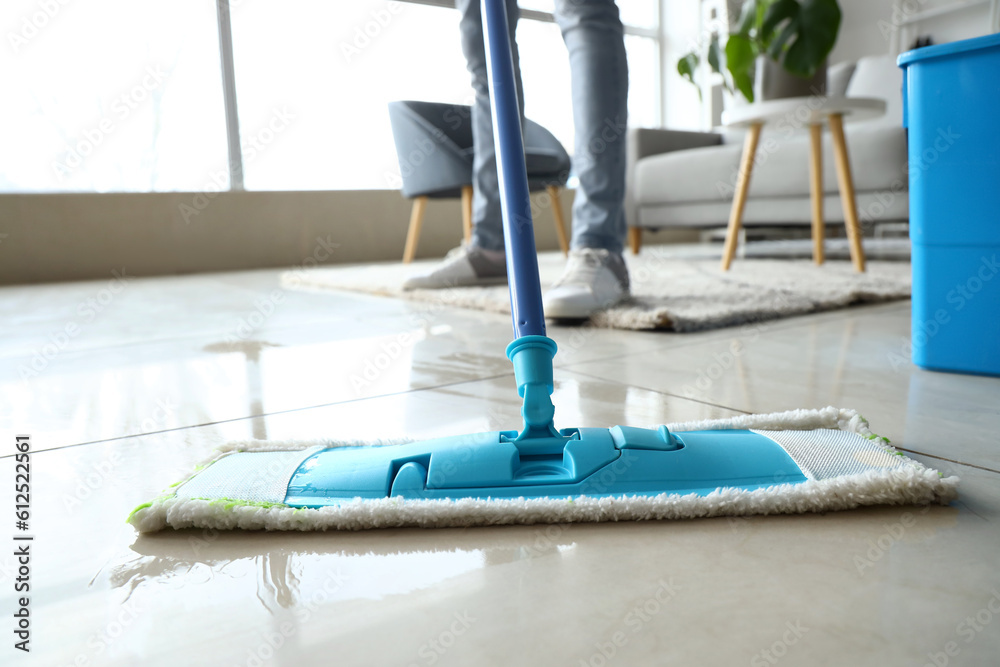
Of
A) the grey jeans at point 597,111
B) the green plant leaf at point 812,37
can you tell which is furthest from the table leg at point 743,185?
the grey jeans at point 597,111

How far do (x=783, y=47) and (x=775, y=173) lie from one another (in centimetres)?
74

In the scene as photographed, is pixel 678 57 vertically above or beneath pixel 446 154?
above

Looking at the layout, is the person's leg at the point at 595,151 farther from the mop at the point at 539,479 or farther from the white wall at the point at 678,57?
the white wall at the point at 678,57

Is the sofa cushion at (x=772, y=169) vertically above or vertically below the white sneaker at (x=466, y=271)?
above

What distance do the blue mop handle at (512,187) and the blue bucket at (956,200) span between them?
0.46 m

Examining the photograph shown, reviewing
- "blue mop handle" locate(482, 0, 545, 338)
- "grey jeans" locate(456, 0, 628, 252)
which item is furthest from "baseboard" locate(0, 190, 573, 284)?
A: "blue mop handle" locate(482, 0, 545, 338)

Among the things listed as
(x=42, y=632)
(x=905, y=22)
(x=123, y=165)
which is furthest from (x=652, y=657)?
(x=905, y=22)

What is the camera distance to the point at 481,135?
62.0 inches

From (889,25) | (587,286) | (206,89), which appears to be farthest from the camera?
(889,25)

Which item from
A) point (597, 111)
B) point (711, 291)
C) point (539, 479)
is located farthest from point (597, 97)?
point (539, 479)

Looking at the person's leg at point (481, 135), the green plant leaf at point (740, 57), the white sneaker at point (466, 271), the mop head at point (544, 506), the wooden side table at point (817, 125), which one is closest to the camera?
the mop head at point (544, 506)

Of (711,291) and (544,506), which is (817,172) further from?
(544,506)

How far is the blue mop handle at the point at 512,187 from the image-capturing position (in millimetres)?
500

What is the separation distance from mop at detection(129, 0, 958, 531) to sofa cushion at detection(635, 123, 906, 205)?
6.93 feet
